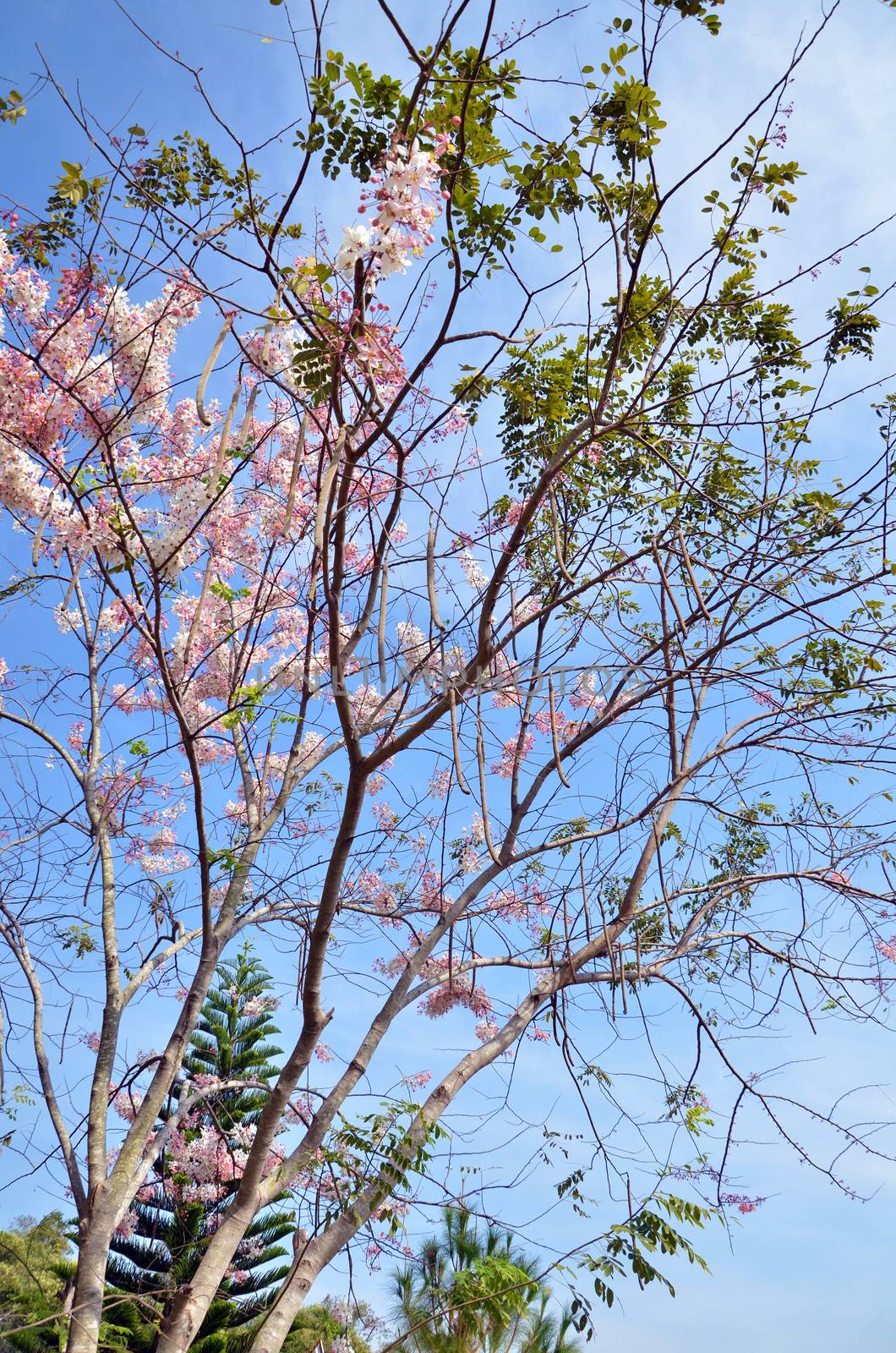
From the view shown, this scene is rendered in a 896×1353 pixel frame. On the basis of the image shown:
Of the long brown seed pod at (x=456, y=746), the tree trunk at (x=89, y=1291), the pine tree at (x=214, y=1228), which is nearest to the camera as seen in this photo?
the long brown seed pod at (x=456, y=746)

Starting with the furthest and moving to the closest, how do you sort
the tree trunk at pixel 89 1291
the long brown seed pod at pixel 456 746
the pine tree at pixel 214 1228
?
1. the pine tree at pixel 214 1228
2. the tree trunk at pixel 89 1291
3. the long brown seed pod at pixel 456 746

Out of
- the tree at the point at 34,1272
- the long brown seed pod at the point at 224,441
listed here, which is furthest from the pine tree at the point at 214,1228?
the long brown seed pod at the point at 224,441

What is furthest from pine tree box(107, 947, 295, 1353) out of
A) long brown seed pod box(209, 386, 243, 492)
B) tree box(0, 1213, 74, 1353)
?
long brown seed pod box(209, 386, 243, 492)

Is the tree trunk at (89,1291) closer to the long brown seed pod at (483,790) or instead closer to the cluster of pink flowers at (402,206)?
the long brown seed pod at (483,790)

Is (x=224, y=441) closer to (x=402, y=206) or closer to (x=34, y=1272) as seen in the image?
(x=402, y=206)

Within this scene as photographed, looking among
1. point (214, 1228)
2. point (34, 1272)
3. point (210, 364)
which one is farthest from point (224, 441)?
point (34, 1272)

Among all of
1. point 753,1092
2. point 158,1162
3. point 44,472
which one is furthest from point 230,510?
point 753,1092

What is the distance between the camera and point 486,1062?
12.8 feet

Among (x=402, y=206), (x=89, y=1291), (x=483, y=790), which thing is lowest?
(x=89, y=1291)

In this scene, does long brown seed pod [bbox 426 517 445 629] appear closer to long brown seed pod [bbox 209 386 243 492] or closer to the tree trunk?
long brown seed pod [bbox 209 386 243 492]

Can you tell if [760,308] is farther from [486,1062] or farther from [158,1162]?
[158,1162]

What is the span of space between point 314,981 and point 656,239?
2243 mm

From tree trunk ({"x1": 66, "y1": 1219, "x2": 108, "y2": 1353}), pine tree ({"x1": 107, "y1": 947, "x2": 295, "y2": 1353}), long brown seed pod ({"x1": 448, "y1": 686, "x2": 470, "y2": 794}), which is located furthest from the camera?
pine tree ({"x1": 107, "y1": 947, "x2": 295, "y2": 1353})

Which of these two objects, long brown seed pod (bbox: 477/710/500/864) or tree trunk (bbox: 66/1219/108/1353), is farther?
tree trunk (bbox: 66/1219/108/1353)
